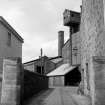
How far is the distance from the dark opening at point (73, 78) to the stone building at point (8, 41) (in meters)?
18.3

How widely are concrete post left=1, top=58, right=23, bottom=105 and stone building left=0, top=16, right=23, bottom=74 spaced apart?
657 centimetres

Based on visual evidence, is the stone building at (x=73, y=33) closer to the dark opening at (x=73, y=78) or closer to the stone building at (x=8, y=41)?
the dark opening at (x=73, y=78)

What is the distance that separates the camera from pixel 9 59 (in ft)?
26.6

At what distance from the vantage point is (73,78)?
3747 centimetres

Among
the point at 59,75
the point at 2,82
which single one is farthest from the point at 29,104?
the point at 59,75

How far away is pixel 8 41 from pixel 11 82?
9.78m

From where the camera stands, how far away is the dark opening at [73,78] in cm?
3684

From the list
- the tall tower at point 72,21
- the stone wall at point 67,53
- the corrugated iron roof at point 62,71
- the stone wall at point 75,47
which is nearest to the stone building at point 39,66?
the corrugated iron roof at point 62,71

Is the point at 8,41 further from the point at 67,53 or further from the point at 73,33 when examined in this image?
the point at 67,53

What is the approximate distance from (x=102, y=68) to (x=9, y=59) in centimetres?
393

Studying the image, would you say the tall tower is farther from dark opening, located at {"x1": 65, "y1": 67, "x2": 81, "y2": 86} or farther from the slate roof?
the slate roof

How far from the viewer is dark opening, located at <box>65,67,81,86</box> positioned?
121 ft


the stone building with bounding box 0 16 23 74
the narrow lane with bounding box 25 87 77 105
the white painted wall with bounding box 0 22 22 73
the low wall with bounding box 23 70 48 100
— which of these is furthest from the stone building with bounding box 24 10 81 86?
the narrow lane with bounding box 25 87 77 105

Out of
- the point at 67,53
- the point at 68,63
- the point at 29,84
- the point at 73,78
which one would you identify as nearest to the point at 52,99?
the point at 29,84
